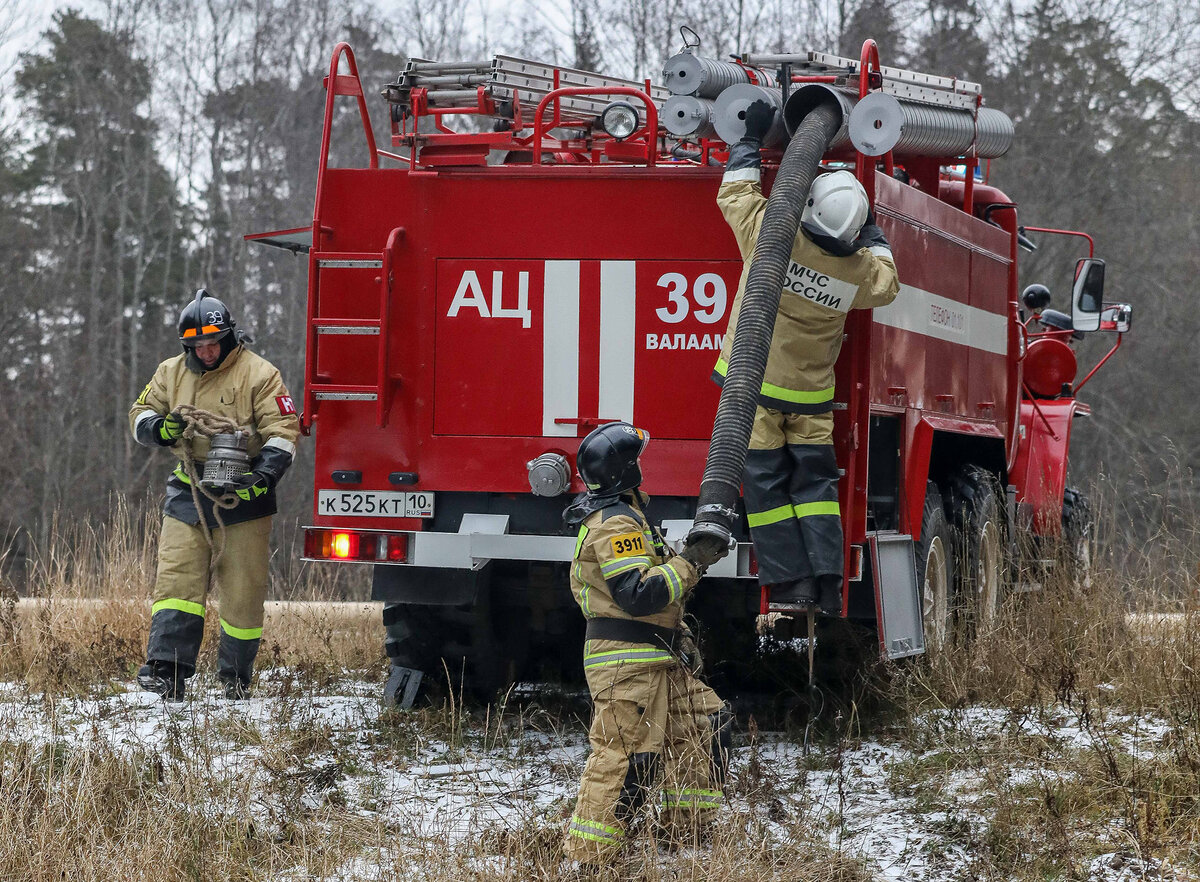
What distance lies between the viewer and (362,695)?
7.21m

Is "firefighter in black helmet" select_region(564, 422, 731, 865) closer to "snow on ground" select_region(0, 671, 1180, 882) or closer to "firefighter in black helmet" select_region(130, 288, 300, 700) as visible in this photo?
"snow on ground" select_region(0, 671, 1180, 882)

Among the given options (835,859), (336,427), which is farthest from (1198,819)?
(336,427)

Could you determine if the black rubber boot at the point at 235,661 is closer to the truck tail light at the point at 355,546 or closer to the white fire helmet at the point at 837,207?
the truck tail light at the point at 355,546

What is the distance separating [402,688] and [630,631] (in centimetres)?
252

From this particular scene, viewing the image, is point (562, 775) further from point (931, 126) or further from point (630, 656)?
point (931, 126)

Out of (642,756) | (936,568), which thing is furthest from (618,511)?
(936,568)

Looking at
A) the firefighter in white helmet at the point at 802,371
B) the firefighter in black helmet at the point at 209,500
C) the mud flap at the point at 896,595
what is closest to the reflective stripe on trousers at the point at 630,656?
the firefighter in white helmet at the point at 802,371

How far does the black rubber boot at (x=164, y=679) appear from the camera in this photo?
6.64 metres

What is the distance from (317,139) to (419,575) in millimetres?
20631

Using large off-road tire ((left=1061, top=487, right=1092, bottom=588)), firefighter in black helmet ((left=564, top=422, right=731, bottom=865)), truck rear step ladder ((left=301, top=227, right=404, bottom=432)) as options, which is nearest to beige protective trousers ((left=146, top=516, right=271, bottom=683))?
truck rear step ladder ((left=301, top=227, right=404, bottom=432))

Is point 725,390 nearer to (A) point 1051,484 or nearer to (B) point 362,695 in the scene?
(B) point 362,695

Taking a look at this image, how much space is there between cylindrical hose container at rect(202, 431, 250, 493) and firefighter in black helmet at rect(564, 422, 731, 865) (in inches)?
106

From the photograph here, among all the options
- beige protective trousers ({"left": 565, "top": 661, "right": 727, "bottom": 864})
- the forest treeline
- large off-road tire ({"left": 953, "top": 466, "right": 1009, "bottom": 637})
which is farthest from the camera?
the forest treeline

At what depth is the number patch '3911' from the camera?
434cm
